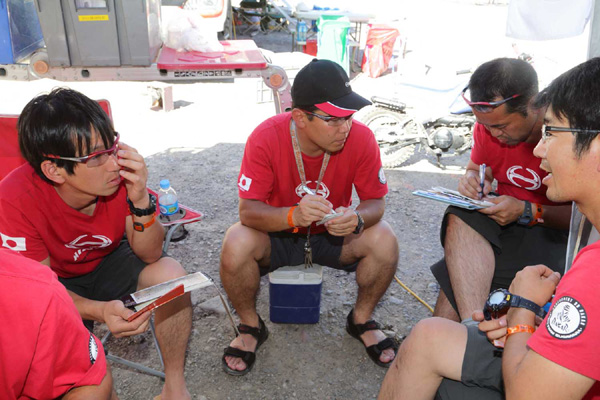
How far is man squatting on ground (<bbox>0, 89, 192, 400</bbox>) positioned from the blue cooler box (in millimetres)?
635

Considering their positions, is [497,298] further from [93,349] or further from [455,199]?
[93,349]

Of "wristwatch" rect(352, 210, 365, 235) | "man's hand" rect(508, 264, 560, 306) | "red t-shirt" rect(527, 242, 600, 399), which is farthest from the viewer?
"wristwatch" rect(352, 210, 365, 235)

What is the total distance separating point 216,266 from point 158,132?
139 inches

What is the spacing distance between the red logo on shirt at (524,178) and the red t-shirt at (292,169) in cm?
75

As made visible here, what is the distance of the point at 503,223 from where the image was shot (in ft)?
8.77

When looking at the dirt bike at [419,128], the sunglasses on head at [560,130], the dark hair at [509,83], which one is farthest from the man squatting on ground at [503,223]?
the dirt bike at [419,128]

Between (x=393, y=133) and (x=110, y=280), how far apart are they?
4140 mm

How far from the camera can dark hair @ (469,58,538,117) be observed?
8.64 ft

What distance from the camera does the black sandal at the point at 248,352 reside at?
110 inches

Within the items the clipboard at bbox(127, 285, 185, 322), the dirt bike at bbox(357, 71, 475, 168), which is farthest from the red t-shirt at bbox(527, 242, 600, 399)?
the dirt bike at bbox(357, 71, 475, 168)

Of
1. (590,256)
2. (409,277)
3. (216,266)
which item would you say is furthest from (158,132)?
(590,256)

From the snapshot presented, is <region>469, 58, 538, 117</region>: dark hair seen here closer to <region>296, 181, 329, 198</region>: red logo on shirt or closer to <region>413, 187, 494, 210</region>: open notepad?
<region>413, 187, 494, 210</region>: open notepad

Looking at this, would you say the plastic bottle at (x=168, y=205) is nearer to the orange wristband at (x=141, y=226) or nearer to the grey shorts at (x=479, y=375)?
the orange wristband at (x=141, y=226)

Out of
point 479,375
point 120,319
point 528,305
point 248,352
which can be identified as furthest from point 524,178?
point 120,319
